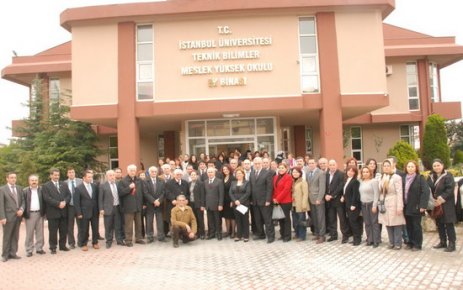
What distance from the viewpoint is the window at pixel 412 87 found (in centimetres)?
2390

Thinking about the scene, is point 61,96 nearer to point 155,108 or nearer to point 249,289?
point 155,108

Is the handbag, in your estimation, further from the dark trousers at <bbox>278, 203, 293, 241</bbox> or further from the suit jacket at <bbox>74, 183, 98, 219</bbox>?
the suit jacket at <bbox>74, 183, 98, 219</bbox>

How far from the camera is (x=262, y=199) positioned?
387 inches

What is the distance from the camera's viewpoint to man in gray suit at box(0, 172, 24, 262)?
9062 millimetres

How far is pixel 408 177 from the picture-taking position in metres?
8.39

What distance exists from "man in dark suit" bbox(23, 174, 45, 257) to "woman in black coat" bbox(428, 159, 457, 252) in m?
7.94

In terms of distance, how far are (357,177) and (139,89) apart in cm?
979

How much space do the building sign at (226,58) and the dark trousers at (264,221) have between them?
7.14 metres

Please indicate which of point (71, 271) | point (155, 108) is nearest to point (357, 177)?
point (71, 271)

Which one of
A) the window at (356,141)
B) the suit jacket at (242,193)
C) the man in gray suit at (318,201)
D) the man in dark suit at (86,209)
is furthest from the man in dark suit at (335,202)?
the window at (356,141)

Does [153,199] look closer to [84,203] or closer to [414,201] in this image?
[84,203]

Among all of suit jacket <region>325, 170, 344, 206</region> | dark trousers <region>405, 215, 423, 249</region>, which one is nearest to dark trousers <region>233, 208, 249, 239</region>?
suit jacket <region>325, 170, 344, 206</region>

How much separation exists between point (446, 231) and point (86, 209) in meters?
7.36

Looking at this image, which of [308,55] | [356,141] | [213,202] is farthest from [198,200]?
[356,141]
